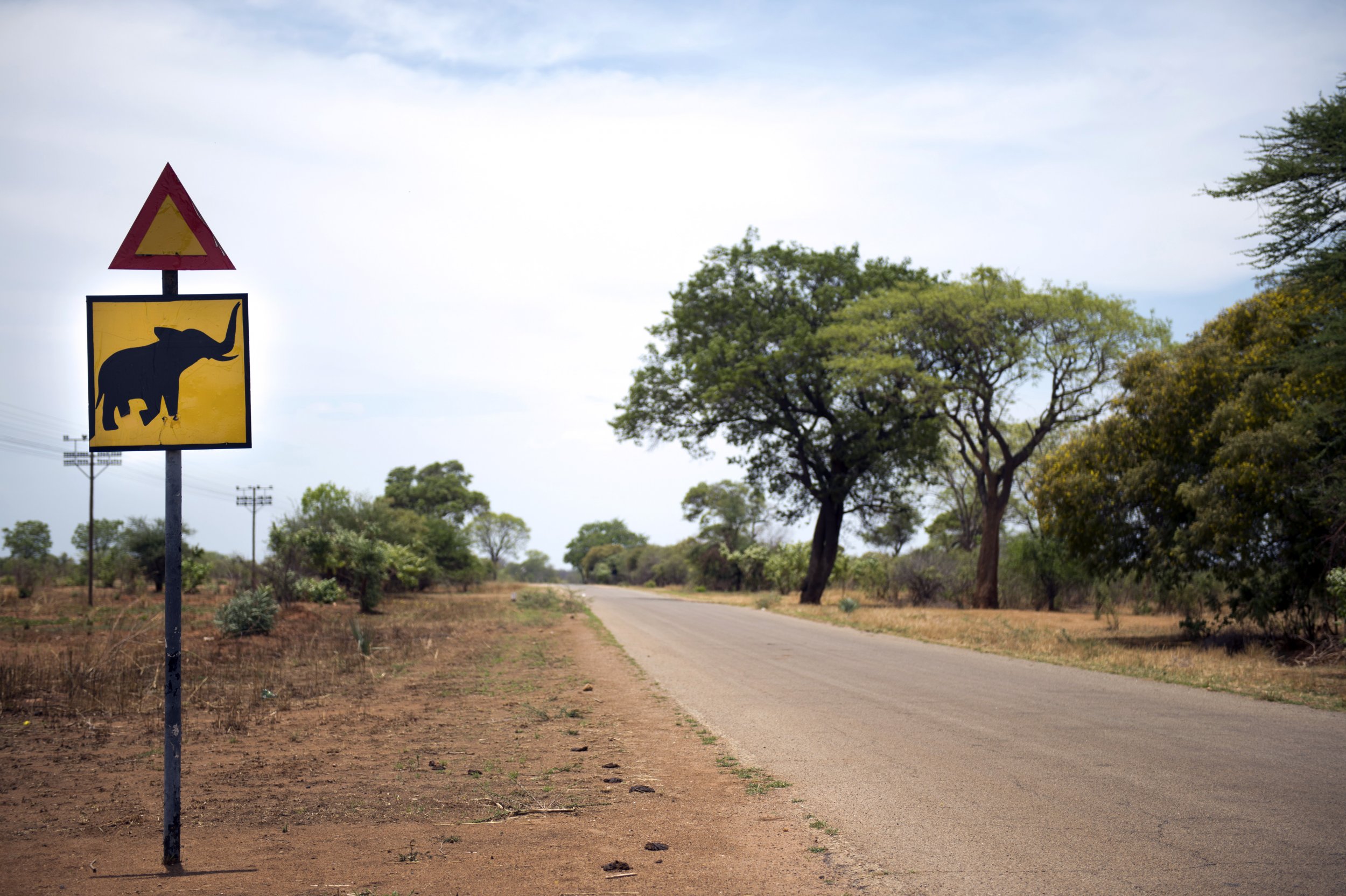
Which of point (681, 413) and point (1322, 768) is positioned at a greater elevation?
point (681, 413)

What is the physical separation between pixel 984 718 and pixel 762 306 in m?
29.8

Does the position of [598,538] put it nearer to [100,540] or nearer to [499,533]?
[499,533]

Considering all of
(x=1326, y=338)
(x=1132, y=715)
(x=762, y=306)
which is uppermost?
(x=762, y=306)

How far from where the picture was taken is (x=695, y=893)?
15.2ft

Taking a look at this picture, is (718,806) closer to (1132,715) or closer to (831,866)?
(831,866)

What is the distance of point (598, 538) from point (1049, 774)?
142 m

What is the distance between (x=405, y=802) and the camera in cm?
647

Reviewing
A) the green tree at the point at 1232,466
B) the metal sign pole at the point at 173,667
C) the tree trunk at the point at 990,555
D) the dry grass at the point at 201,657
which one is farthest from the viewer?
the tree trunk at the point at 990,555

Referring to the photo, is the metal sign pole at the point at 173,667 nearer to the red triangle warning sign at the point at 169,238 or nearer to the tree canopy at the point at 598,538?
the red triangle warning sign at the point at 169,238

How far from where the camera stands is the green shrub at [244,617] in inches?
762

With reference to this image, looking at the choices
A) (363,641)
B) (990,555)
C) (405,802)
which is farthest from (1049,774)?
(990,555)

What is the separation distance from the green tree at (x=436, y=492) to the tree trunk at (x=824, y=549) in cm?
5178

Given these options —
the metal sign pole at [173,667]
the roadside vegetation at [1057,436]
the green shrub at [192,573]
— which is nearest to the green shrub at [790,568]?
the roadside vegetation at [1057,436]

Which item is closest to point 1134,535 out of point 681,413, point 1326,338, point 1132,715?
point 1326,338
